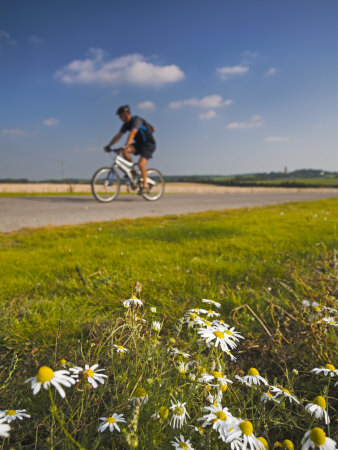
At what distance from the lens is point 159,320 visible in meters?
2.31

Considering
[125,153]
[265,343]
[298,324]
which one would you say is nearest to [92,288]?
[265,343]

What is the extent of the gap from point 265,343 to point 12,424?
62.6 inches

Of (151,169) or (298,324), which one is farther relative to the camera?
(151,169)

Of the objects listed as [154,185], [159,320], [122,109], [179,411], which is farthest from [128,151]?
[179,411]

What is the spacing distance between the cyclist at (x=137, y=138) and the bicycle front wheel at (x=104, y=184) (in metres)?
0.88

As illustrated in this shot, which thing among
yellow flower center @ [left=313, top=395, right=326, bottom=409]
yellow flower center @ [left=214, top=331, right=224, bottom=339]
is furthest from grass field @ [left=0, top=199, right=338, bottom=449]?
yellow flower center @ [left=214, top=331, right=224, bottom=339]

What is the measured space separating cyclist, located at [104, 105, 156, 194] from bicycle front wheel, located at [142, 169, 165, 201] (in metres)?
0.40

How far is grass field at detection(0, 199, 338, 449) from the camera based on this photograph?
1.29 meters

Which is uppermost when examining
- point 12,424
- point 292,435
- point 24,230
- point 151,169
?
point 151,169

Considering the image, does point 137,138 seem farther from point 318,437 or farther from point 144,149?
point 318,437

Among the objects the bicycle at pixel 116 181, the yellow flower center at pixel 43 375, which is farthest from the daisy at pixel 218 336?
the bicycle at pixel 116 181

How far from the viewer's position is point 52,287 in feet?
9.53

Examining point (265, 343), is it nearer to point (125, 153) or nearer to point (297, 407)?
point (297, 407)

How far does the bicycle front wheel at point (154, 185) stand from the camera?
1236 cm
